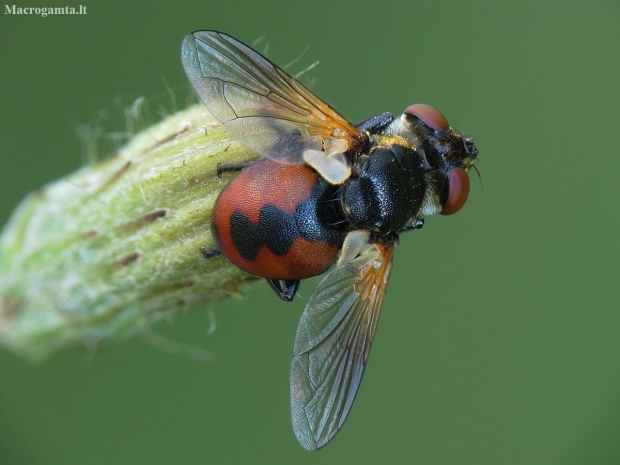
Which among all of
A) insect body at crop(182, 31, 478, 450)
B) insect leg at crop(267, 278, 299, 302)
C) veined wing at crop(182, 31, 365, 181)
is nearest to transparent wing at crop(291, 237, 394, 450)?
insect body at crop(182, 31, 478, 450)

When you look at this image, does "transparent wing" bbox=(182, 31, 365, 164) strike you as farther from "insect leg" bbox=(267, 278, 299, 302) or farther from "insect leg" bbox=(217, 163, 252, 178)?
"insect leg" bbox=(267, 278, 299, 302)

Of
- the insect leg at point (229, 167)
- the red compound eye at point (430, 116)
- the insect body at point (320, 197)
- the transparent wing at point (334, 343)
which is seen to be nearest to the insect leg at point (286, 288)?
the insect body at point (320, 197)

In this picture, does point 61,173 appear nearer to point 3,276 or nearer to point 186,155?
point 3,276

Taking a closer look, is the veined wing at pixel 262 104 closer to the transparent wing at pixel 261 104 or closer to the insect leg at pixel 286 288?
the transparent wing at pixel 261 104

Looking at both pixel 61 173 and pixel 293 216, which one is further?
pixel 61 173

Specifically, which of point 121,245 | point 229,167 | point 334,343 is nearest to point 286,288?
point 334,343

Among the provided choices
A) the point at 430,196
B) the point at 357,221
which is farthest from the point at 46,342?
the point at 430,196
